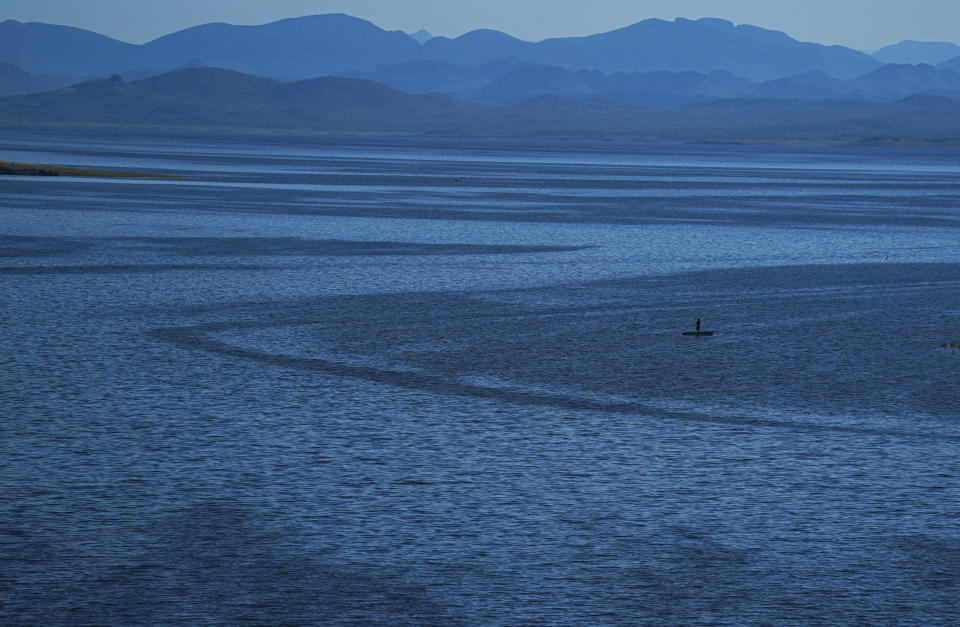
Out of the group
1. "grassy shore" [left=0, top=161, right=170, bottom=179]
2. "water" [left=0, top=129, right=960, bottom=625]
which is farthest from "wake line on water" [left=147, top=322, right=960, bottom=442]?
"grassy shore" [left=0, top=161, right=170, bottom=179]

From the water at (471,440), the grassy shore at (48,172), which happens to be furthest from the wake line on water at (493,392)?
the grassy shore at (48,172)

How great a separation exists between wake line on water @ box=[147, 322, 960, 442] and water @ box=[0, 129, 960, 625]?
2.5 inches

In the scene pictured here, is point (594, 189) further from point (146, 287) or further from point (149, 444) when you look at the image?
point (149, 444)

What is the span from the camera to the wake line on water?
1420 centimetres

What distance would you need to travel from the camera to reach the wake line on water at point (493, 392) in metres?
→ 14.2

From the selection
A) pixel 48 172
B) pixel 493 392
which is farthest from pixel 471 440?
pixel 48 172

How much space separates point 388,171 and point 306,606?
282ft

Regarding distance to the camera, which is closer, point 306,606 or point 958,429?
point 306,606

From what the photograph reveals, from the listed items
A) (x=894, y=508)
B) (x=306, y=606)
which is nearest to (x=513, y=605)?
(x=306, y=606)

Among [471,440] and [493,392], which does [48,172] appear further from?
[471,440]

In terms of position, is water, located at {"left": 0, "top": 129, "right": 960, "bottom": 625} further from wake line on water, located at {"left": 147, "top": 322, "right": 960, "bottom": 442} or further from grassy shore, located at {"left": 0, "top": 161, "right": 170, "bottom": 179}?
grassy shore, located at {"left": 0, "top": 161, "right": 170, "bottom": 179}

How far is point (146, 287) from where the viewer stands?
2525 cm

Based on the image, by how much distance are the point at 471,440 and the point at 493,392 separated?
2.52 meters

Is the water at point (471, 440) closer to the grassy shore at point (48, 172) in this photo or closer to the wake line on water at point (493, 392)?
the wake line on water at point (493, 392)
